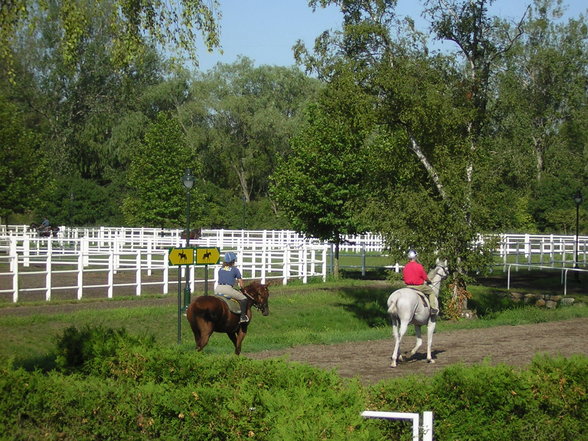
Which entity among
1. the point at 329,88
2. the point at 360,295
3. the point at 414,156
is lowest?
the point at 360,295

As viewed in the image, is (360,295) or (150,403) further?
(360,295)

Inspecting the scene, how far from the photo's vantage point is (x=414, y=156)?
27.6 m

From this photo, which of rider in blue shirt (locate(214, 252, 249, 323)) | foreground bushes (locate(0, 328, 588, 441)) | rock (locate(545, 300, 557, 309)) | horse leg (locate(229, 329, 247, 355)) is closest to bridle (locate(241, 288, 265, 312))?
rider in blue shirt (locate(214, 252, 249, 323))

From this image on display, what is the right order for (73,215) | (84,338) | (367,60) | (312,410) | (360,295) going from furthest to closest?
(73,215) → (360,295) → (367,60) → (84,338) → (312,410)

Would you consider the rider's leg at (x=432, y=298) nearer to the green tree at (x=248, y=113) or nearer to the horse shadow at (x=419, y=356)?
the horse shadow at (x=419, y=356)

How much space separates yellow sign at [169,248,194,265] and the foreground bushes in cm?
875

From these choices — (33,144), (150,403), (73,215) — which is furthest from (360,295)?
(73,215)

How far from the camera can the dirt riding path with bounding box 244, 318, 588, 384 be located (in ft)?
48.0

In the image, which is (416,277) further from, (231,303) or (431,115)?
(431,115)

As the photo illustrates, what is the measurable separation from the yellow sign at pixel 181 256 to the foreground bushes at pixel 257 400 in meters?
8.75

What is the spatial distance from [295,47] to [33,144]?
30.8 metres

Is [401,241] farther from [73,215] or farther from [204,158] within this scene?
[204,158]

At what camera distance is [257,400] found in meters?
7.30

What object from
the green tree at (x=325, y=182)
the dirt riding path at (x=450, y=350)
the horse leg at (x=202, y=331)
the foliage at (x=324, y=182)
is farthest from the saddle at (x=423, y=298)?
the green tree at (x=325, y=182)
